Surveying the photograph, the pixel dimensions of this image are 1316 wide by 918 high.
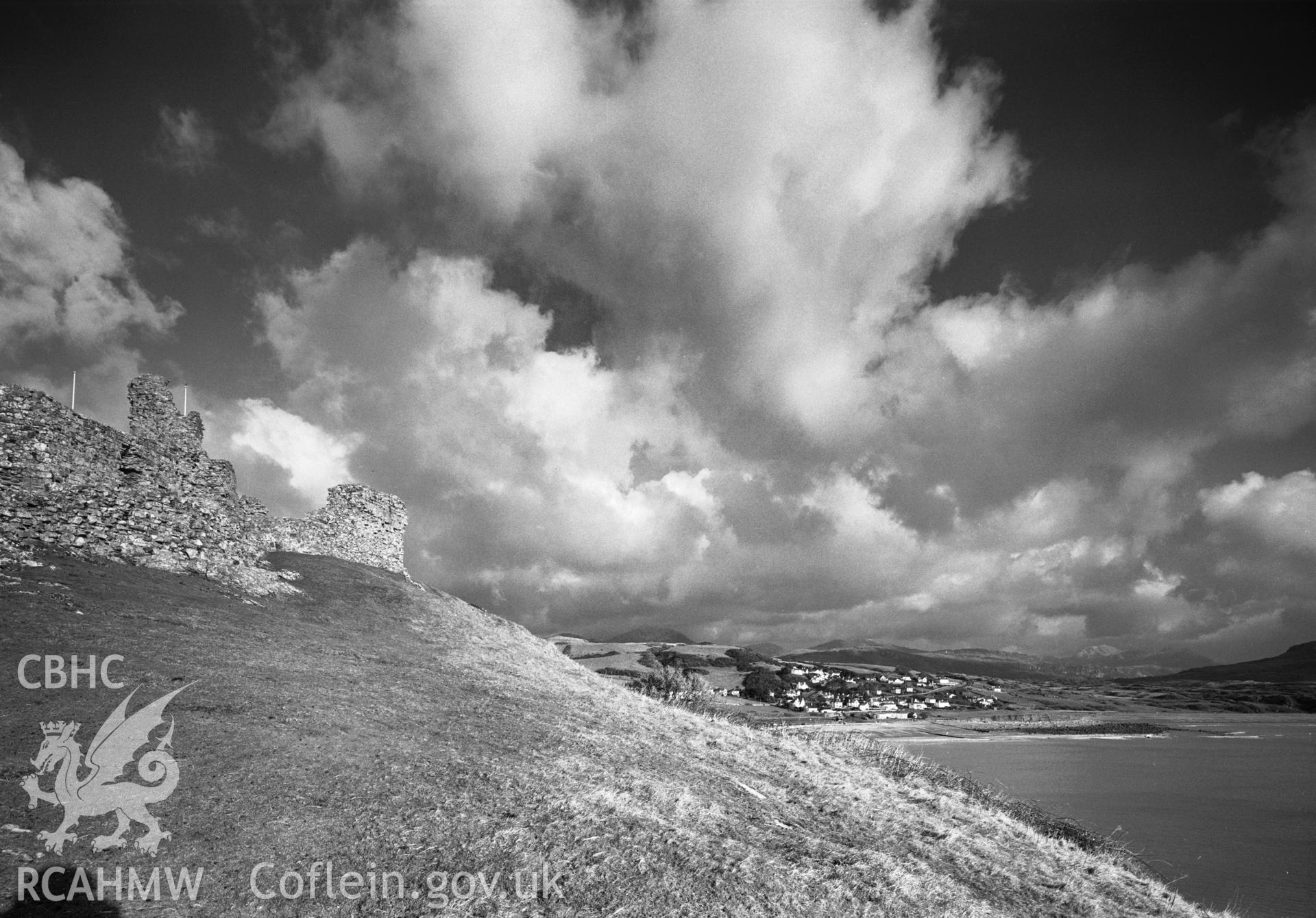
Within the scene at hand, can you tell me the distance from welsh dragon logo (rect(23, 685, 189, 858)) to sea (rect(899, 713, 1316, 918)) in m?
22.7

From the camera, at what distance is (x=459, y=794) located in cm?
918

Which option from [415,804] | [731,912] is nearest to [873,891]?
[731,912]

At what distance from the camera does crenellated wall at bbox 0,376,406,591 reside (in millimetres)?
15984

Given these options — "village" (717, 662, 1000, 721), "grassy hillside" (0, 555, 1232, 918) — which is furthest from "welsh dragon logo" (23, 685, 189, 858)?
"village" (717, 662, 1000, 721)

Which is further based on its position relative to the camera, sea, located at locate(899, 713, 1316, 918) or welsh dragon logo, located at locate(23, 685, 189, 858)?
sea, located at locate(899, 713, 1316, 918)

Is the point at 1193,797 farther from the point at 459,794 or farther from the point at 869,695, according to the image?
the point at 869,695

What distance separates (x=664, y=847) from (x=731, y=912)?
1.35m

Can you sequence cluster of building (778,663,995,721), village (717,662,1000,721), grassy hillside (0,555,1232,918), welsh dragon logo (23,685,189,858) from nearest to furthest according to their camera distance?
1. welsh dragon logo (23,685,189,858)
2. grassy hillside (0,555,1232,918)
3. village (717,662,1000,721)
4. cluster of building (778,663,995,721)

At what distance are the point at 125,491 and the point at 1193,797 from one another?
4495 cm

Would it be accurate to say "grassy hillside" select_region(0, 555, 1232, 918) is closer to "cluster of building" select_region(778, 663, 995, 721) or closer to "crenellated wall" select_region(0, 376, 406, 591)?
"crenellated wall" select_region(0, 376, 406, 591)

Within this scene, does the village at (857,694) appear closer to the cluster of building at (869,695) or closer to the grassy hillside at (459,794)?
the cluster of building at (869,695)

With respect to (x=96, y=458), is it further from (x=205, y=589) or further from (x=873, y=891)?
(x=873, y=891)

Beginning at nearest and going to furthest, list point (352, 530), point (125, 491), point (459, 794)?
point (459, 794), point (125, 491), point (352, 530)

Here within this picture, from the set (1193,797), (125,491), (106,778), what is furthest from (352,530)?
(1193,797)
